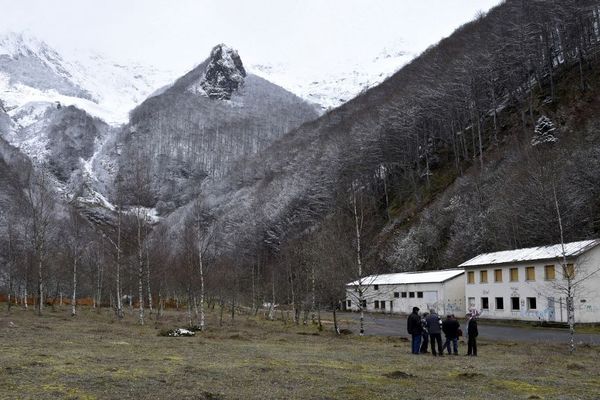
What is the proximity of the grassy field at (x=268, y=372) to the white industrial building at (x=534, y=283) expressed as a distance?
21.9m

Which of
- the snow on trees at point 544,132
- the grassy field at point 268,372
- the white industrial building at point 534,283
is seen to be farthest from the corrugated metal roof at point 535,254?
the grassy field at point 268,372

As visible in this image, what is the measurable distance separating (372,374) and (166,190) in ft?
559

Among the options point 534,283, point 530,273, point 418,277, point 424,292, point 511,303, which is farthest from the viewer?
point 418,277

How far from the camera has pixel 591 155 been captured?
205ft

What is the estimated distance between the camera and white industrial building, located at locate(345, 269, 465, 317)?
2525 inches

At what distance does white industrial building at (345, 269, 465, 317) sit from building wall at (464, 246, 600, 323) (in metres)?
2.28

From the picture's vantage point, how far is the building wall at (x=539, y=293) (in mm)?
46281

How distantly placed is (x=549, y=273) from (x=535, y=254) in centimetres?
282

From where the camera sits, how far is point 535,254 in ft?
171

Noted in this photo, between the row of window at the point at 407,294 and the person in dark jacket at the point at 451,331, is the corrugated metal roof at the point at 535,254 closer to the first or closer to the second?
the row of window at the point at 407,294

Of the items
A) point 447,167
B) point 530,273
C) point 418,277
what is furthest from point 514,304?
Result: point 447,167

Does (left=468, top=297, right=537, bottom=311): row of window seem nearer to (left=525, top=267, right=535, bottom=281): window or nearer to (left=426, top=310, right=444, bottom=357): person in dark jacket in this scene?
(left=525, top=267, right=535, bottom=281): window

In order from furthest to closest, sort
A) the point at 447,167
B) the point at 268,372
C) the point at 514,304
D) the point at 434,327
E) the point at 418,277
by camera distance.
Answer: the point at 447,167 < the point at 418,277 < the point at 514,304 < the point at 434,327 < the point at 268,372

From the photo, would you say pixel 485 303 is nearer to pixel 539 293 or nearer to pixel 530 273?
pixel 530 273
